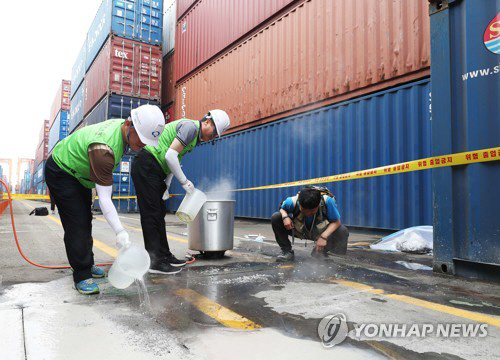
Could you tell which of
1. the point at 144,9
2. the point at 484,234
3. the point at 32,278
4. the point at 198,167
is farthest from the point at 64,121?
the point at 484,234

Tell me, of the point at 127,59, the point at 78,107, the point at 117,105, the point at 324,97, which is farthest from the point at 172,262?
the point at 78,107

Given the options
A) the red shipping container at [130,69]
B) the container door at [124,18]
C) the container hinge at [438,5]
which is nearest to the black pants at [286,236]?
the container hinge at [438,5]

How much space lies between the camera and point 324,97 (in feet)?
24.2

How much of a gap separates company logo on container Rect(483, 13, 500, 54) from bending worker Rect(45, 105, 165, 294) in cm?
271

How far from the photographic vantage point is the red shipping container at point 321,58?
6.03 m

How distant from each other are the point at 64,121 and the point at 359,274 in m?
34.0

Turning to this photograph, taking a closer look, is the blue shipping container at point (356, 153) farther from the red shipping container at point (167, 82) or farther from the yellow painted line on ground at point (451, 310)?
the red shipping container at point (167, 82)

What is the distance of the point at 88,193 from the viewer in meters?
2.82

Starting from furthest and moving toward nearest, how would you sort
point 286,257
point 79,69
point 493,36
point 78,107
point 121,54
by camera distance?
point 79,69, point 78,107, point 121,54, point 286,257, point 493,36

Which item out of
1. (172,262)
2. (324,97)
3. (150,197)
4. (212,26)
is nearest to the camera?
(150,197)

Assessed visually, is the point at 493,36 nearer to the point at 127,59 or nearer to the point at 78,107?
the point at 127,59

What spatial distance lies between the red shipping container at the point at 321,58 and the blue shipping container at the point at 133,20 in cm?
624

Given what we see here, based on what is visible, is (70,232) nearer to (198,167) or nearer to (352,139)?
(352,139)

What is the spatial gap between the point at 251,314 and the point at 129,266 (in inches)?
36.7
